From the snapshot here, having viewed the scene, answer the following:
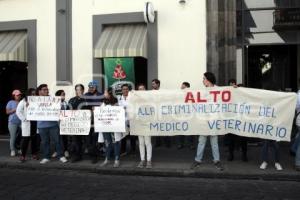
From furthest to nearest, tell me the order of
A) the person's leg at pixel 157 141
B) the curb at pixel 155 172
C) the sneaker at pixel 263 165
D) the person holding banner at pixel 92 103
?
1. the person's leg at pixel 157 141
2. the person holding banner at pixel 92 103
3. the sneaker at pixel 263 165
4. the curb at pixel 155 172

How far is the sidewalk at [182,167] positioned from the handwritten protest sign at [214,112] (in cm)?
71

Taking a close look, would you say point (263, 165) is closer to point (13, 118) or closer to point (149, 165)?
point (149, 165)

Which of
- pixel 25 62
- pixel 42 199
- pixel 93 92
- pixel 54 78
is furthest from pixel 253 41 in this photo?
pixel 42 199

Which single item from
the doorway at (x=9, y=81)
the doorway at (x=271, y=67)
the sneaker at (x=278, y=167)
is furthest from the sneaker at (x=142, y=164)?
the doorway at (x=9, y=81)

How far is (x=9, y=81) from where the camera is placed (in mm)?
14508

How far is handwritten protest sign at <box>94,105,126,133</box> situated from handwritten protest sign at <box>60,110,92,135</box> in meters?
0.27

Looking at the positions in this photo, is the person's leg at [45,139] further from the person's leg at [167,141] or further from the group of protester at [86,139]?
the person's leg at [167,141]

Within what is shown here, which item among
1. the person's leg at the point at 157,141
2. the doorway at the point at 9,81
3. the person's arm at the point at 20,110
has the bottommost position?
the person's leg at the point at 157,141

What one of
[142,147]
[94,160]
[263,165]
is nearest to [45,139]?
[94,160]

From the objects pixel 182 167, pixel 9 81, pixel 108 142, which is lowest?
pixel 182 167

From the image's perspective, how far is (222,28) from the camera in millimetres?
11883

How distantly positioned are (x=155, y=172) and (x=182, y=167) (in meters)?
0.64

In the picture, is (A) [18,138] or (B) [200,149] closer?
(B) [200,149]

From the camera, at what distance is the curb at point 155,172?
28.1 ft
